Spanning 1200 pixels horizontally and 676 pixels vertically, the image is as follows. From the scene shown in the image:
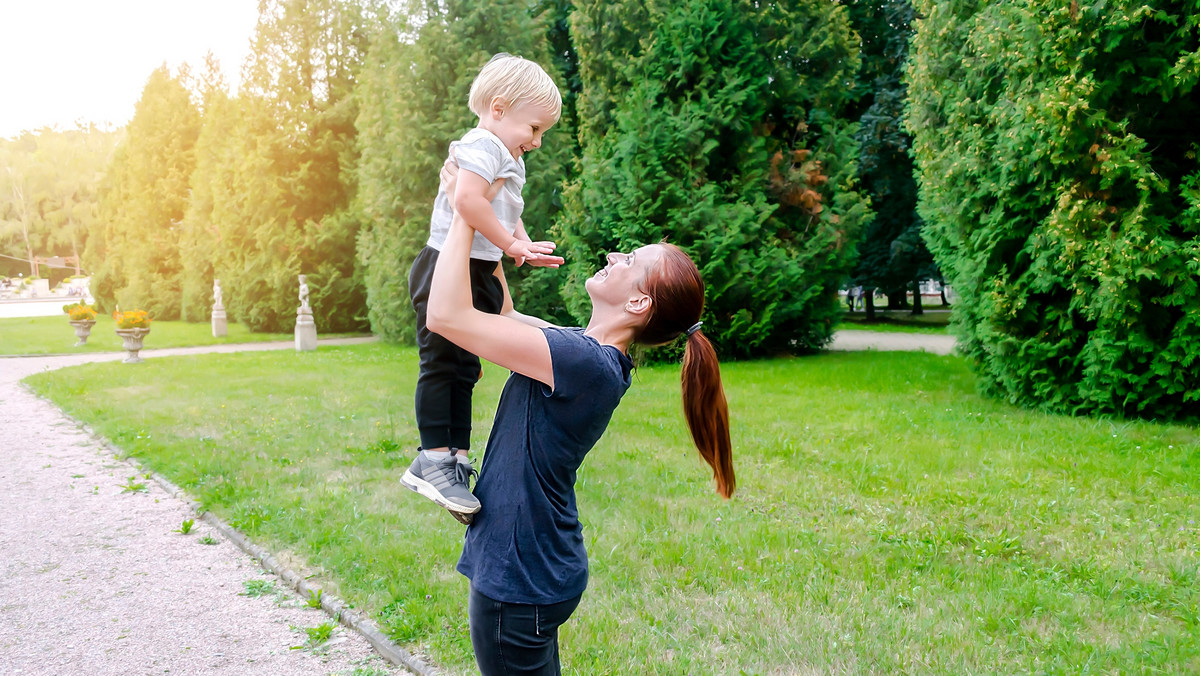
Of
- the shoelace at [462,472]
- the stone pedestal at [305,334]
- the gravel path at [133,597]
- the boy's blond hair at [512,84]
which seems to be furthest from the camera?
the stone pedestal at [305,334]

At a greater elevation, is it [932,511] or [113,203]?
[113,203]

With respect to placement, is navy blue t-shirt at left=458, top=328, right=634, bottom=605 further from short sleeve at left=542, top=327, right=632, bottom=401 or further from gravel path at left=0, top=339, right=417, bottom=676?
gravel path at left=0, top=339, right=417, bottom=676

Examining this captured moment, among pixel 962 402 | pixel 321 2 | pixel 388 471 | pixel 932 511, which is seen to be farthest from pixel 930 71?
pixel 321 2

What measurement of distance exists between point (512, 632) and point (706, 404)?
0.73 m

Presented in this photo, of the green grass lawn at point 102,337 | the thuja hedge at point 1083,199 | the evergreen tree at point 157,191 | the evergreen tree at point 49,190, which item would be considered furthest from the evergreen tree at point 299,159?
the evergreen tree at point 49,190

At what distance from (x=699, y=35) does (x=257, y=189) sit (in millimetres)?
14891

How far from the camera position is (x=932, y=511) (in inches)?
205

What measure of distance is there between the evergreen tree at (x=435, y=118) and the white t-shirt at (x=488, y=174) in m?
14.0

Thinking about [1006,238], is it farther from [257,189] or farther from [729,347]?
[257,189]

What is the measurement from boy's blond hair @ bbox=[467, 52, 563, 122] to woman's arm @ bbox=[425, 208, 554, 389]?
744 millimetres

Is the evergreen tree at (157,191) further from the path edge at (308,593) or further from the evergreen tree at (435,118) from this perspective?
the path edge at (308,593)

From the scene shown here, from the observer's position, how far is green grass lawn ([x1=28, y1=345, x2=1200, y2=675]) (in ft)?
11.3

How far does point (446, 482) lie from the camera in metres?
2.40

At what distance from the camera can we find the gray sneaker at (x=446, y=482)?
7.25 ft
